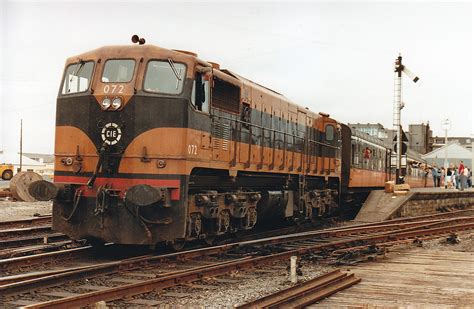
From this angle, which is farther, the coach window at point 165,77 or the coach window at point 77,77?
the coach window at point 77,77

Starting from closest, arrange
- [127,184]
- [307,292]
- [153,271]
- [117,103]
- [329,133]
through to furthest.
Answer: [307,292]
[153,271]
[127,184]
[117,103]
[329,133]

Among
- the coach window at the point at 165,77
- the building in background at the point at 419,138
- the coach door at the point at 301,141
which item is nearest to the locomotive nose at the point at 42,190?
the coach window at the point at 165,77

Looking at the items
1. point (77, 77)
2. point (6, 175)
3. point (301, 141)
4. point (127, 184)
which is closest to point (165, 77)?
point (77, 77)

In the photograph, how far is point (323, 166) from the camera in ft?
61.3

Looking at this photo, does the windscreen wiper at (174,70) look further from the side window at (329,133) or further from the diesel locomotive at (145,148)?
the side window at (329,133)

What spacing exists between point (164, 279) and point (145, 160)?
2.67 m

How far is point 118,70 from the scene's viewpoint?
1023cm

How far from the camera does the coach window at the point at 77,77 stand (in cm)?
1039

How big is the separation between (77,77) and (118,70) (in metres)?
0.90

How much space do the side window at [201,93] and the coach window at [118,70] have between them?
1.19 metres

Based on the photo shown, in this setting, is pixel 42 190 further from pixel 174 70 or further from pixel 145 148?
pixel 174 70

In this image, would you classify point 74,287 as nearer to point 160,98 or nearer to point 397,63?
point 160,98

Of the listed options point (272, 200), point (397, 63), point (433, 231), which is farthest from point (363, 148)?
point (272, 200)

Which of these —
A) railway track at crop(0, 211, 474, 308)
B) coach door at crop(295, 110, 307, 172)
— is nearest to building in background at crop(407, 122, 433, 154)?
coach door at crop(295, 110, 307, 172)
